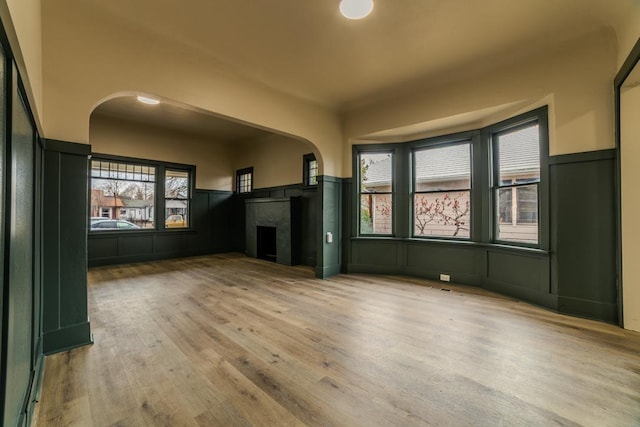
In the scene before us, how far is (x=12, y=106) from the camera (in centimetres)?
110

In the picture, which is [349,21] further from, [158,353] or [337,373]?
[158,353]

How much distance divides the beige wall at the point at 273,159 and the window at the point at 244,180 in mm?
154

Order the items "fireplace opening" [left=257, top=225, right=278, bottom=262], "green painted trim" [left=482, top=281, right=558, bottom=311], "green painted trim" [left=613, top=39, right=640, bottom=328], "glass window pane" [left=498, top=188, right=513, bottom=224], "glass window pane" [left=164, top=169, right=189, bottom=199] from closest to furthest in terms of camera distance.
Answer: "green painted trim" [left=613, top=39, right=640, bottom=328], "green painted trim" [left=482, top=281, right=558, bottom=311], "glass window pane" [left=498, top=188, right=513, bottom=224], "glass window pane" [left=164, top=169, right=189, bottom=199], "fireplace opening" [left=257, top=225, right=278, bottom=262]

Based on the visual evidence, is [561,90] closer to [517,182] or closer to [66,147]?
[517,182]

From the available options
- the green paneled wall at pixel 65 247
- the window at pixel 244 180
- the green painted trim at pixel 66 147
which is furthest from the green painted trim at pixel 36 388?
the window at pixel 244 180

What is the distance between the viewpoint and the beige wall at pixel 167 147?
5825 millimetres

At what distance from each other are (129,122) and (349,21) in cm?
578

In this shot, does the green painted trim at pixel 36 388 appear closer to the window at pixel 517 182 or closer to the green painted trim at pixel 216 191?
the window at pixel 517 182

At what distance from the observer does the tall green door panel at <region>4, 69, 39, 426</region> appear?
110 cm

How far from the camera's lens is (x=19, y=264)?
133cm

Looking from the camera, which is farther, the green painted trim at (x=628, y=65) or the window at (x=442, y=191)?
the window at (x=442, y=191)

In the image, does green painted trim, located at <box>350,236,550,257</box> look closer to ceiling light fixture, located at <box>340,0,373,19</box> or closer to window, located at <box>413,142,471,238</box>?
window, located at <box>413,142,471,238</box>

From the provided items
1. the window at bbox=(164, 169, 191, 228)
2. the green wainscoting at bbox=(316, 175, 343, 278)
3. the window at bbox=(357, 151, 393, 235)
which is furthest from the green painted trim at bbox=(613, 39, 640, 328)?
the window at bbox=(164, 169, 191, 228)

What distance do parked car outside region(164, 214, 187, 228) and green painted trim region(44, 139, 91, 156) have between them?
4.72 metres
